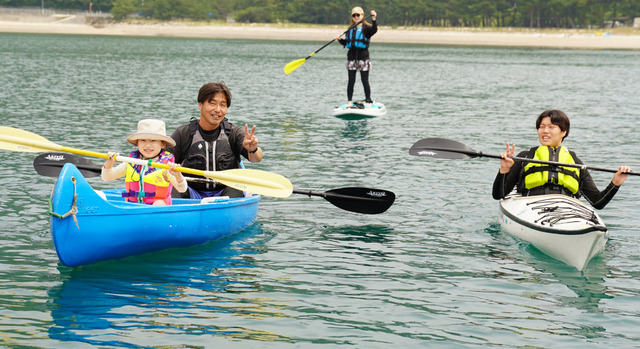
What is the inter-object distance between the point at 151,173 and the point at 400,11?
355ft


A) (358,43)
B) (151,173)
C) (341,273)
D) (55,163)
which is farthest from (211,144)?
(358,43)

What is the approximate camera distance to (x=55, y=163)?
29.9ft

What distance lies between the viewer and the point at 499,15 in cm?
10700

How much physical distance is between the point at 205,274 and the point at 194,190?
1.58m

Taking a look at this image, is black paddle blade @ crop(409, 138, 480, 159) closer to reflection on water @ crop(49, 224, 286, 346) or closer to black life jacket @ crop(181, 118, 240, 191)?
black life jacket @ crop(181, 118, 240, 191)

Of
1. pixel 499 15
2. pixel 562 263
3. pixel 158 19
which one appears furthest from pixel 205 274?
pixel 158 19

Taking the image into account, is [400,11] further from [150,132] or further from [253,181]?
[150,132]

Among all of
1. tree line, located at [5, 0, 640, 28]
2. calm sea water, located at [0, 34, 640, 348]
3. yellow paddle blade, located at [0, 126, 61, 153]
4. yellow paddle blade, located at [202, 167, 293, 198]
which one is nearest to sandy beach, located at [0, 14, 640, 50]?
tree line, located at [5, 0, 640, 28]

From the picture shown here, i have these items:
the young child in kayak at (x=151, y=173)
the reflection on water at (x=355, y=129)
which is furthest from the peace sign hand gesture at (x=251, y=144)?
the reflection on water at (x=355, y=129)

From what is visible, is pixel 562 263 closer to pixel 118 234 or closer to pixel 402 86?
pixel 118 234

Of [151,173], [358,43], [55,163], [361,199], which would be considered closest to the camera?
[151,173]

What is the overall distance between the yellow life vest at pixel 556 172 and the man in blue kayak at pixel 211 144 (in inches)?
119

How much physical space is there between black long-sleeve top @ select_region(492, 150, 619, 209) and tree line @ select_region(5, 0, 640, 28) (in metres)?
97.1

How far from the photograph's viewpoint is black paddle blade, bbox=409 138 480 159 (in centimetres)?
936
